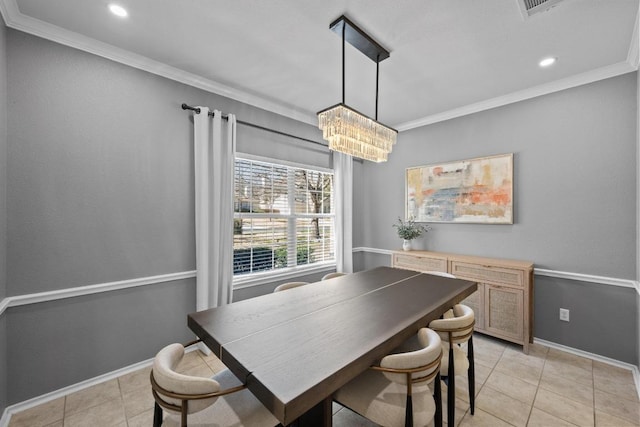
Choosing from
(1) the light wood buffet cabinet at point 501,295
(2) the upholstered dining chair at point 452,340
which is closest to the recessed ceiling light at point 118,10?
(2) the upholstered dining chair at point 452,340

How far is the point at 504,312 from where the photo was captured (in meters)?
2.79

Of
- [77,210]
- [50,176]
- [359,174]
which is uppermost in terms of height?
[359,174]

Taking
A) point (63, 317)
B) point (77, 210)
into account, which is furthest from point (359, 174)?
point (63, 317)

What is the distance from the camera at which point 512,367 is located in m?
2.45

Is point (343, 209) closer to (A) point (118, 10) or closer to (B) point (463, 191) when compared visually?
(B) point (463, 191)

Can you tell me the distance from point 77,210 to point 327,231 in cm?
283

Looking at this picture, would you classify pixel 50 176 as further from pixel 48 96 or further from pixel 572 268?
pixel 572 268

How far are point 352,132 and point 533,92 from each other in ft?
7.70

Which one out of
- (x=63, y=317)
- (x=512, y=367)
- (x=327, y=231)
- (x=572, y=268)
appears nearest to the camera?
(x=63, y=317)

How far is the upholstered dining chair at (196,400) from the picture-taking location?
3.47ft

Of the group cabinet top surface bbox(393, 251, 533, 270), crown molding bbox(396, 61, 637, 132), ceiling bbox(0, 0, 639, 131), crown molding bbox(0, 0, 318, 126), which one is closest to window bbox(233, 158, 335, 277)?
crown molding bbox(0, 0, 318, 126)

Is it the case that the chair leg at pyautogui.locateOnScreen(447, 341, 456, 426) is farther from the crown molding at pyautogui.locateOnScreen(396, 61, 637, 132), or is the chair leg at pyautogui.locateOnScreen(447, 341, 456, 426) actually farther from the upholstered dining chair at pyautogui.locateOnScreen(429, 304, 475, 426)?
the crown molding at pyautogui.locateOnScreen(396, 61, 637, 132)

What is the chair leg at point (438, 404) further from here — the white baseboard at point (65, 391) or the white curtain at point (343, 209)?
the white curtain at point (343, 209)

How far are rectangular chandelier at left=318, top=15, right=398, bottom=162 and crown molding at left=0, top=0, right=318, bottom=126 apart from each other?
55.1 inches
